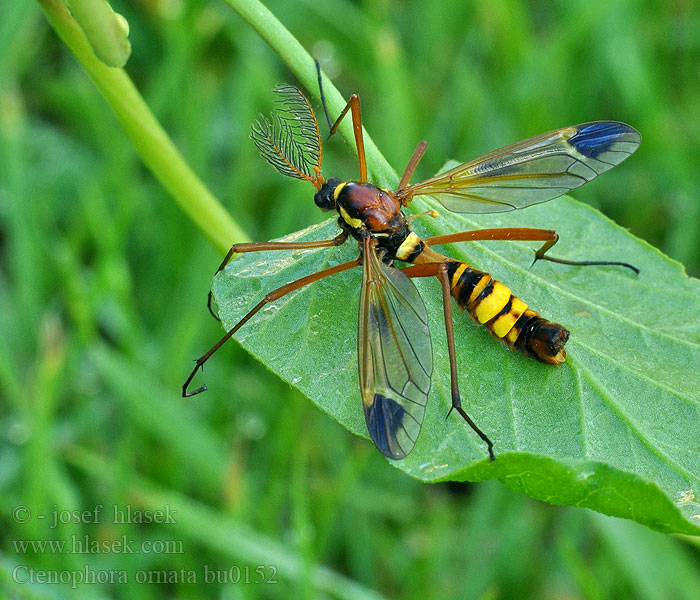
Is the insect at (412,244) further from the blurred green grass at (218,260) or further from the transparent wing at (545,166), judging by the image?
the blurred green grass at (218,260)

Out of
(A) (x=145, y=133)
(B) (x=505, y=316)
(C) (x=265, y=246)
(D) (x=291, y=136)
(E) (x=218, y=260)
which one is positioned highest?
(A) (x=145, y=133)

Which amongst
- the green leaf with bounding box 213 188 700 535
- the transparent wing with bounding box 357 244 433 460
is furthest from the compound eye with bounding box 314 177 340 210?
the transparent wing with bounding box 357 244 433 460

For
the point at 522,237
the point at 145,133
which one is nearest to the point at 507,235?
the point at 522,237

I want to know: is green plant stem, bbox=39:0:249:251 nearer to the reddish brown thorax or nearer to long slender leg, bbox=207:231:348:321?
long slender leg, bbox=207:231:348:321

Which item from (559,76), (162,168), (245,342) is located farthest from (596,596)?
(559,76)

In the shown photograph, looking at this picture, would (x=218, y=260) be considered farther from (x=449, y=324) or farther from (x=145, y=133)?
(x=449, y=324)

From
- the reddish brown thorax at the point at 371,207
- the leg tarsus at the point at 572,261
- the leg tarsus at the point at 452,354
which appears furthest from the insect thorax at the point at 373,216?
the leg tarsus at the point at 572,261

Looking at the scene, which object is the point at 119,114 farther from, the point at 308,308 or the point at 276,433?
the point at 276,433
